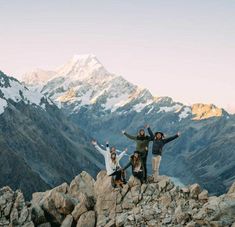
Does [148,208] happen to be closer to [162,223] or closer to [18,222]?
[162,223]

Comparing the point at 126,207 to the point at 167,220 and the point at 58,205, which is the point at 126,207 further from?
the point at 58,205

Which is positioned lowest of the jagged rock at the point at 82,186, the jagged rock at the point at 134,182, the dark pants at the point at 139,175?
the jagged rock at the point at 82,186

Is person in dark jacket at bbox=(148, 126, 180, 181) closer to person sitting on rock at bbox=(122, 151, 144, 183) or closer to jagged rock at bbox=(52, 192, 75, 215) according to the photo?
person sitting on rock at bbox=(122, 151, 144, 183)

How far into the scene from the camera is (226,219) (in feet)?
93.1

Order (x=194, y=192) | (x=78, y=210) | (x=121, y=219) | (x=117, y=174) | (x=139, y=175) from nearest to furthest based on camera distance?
(x=121, y=219), (x=194, y=192), (x=139, y=175), (x=78, y=210), (x=117, y=174)

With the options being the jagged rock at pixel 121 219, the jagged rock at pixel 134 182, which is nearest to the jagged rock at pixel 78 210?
the jagged rock at pixel 121 219

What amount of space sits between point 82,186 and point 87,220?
6911mm

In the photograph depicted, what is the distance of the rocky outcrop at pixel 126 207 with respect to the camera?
29439mm

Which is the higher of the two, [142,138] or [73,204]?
[142,138]

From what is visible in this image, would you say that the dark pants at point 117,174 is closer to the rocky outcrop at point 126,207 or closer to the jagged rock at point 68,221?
the rocky outcrop at point 126,207

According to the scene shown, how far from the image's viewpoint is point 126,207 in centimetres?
3369

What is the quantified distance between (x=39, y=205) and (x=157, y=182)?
9493mm

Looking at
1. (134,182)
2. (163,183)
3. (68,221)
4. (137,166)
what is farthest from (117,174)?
(68,221)

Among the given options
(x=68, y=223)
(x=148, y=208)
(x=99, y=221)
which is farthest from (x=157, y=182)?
(x=68, y=223)
